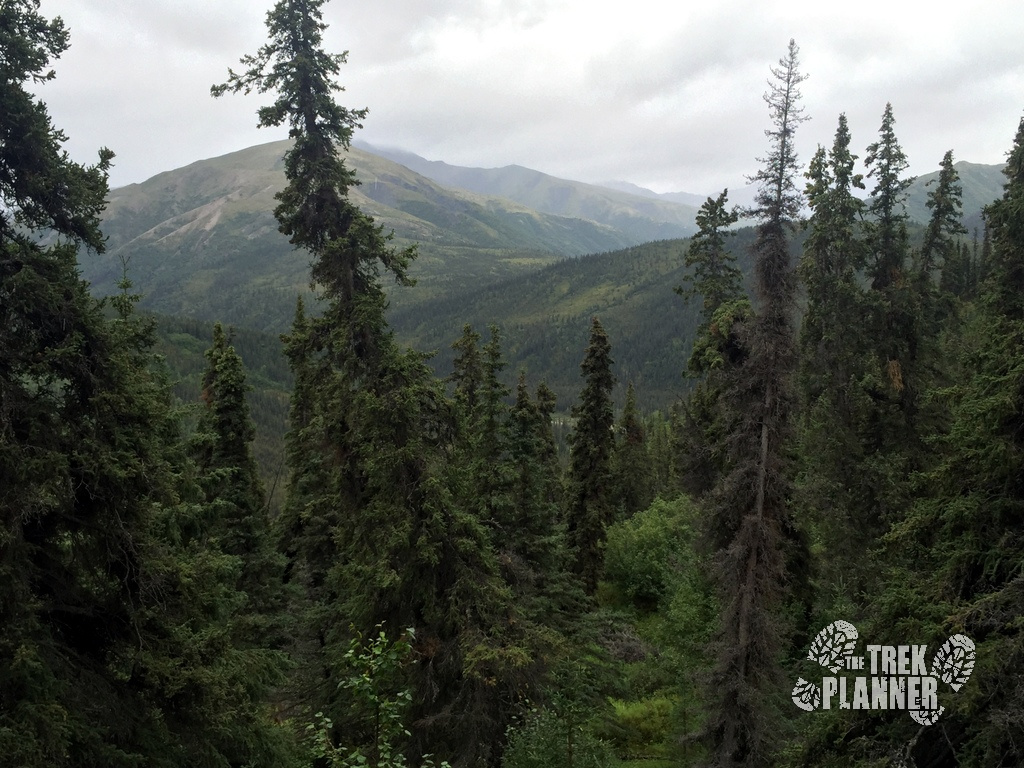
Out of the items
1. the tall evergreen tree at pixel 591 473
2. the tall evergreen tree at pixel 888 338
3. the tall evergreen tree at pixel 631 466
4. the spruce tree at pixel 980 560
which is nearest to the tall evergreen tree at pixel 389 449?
the spruce tree at pixel 980 560

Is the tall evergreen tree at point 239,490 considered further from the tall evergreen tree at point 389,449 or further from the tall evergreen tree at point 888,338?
the tall evergreen tree at point 888,338

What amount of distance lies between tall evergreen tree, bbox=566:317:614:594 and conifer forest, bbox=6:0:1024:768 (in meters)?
0.15

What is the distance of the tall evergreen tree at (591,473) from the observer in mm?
29484

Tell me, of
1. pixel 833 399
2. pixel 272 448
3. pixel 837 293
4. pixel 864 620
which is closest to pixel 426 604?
pixel 864 620

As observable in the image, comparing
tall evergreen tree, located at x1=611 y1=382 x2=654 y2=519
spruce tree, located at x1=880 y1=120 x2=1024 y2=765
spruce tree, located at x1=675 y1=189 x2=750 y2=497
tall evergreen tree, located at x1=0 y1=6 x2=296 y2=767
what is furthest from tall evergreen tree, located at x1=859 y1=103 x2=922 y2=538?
tall evergreen tree, located at x1=611 y1=382 x2=654 y2=519

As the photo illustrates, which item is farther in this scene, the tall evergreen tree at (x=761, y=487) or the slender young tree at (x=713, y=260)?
the slender young tree at (x=713, y=260)

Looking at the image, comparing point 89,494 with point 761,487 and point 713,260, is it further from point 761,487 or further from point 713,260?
point 713,260

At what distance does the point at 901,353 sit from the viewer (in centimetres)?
2191

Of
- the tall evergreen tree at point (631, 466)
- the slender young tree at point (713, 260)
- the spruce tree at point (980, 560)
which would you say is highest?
the slender young tree at point (713, 260)

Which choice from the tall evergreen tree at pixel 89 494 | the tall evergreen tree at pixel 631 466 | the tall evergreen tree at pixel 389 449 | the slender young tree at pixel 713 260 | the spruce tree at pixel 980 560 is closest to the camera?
the spruce tree at pixel 980 560

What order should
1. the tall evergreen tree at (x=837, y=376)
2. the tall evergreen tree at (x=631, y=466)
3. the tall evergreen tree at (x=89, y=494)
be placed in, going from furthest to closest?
the tall evergreen tree at (x=631, y=466)
the tall evergreen tree at (x=837, y=376)
the tall evergreen tree at (x=89, y=494)

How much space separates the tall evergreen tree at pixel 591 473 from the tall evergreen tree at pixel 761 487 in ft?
44.9

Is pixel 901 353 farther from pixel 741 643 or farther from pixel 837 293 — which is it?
pixel 741 643

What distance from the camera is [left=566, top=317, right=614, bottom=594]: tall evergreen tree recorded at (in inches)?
1161
